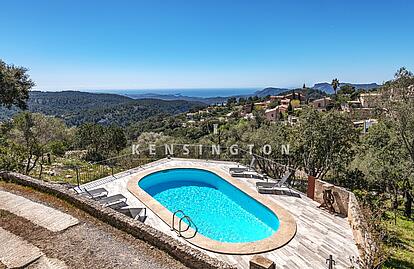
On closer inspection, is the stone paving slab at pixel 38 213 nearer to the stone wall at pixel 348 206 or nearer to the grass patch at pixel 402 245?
the stone wall at pixel 348 206

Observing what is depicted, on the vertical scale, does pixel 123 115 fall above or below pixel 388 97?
below

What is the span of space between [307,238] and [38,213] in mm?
7137

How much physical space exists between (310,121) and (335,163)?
2771 mm

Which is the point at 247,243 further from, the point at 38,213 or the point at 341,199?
the point at 38,213

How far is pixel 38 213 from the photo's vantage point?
6.87m

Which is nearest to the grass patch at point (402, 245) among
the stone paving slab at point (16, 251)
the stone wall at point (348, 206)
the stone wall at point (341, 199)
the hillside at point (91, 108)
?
the stone wall at point (348, 206)

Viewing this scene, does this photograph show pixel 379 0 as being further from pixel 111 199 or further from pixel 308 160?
pixel 111 199

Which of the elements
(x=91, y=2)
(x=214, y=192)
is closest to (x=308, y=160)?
(x=214, y=192)

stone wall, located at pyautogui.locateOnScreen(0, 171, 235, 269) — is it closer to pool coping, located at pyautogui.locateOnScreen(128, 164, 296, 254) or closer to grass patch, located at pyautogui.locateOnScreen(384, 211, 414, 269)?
pool coping, located at pyautogui.locateOnScreen(128, 164, 296, 254)

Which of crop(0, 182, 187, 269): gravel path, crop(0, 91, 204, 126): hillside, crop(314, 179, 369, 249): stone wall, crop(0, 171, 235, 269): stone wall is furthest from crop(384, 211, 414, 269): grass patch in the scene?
crop(0, 91, 204, 126): hillside

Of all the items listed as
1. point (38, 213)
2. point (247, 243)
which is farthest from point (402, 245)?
point (38, 213)

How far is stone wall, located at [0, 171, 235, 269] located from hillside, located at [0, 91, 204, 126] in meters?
80.6

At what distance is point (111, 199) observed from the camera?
32.1 ft

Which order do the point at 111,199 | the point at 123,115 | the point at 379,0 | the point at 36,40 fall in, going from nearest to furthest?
1. the point at 111,199
2. the point at 379,0
3. the point at 36,40
4. the point at 123,115
